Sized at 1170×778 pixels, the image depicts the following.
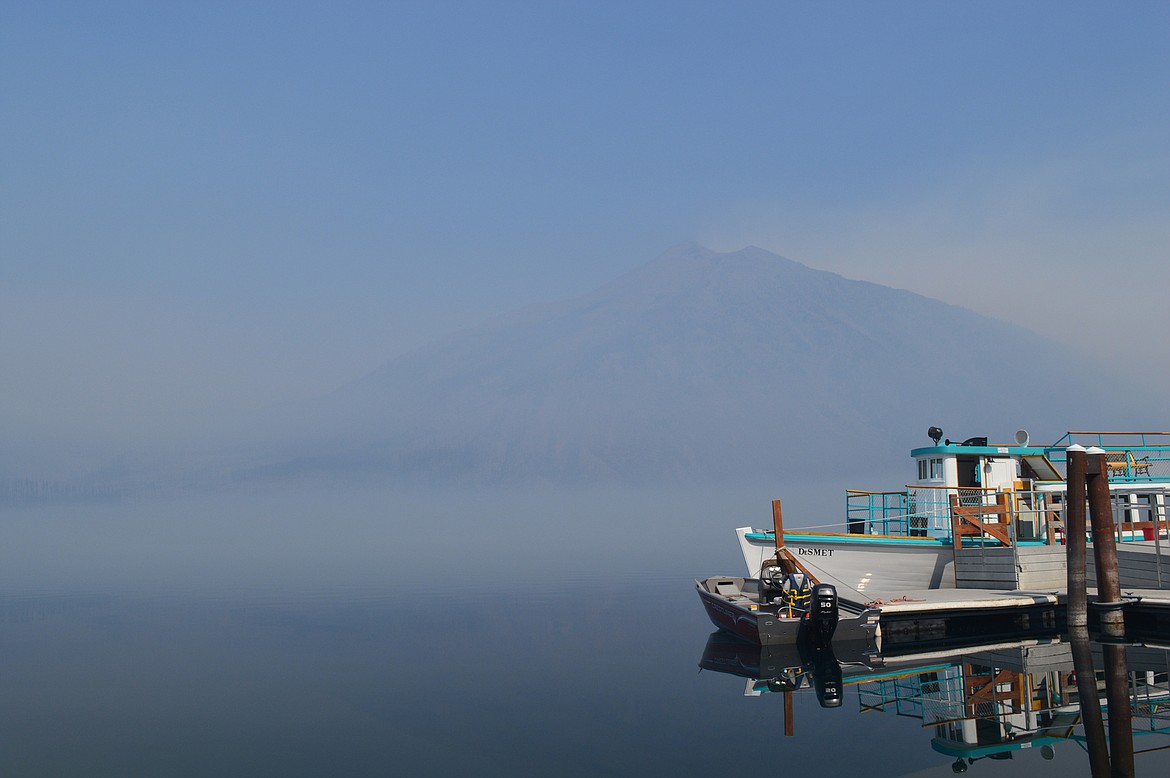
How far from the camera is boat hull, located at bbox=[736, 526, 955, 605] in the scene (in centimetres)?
3234

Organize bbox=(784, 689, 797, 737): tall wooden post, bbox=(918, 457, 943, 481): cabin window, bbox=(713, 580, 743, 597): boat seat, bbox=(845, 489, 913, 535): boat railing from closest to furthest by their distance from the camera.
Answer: bbox=(784, 689, 797, 737): tall wooden post
bbox=(845, 489, 913, 535): boat railing
bbox=(713, 580, 743, 597): boat seat
bbox=(918, 457, 943, 481): cabin window

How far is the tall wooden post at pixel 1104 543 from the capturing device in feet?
87.6

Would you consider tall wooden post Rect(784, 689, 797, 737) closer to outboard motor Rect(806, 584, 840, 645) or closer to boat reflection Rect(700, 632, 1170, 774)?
boat reflection Rect(700, 632, 1170, 774)

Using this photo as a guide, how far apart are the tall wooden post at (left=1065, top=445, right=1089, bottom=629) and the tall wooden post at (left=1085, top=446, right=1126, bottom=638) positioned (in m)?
0.26

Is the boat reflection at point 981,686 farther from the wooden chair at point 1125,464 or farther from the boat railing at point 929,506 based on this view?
the wooden chair at point 1125,464

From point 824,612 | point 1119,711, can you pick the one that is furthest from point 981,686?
point 824,612

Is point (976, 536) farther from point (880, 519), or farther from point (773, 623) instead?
point (773, 623)

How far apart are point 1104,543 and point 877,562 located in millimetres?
7255

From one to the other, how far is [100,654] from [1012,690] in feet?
85.3

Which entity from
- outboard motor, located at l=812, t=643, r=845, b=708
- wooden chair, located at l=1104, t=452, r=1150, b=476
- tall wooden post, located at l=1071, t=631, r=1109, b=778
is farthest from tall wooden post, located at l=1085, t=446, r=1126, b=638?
wooden chair, located at l=1104, t=452, r=1150, b=476

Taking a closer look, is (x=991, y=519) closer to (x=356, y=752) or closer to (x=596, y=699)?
(x=596, y=699)

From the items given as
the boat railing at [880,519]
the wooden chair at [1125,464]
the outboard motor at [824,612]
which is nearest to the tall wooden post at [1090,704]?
the outboard motor at [824,612]

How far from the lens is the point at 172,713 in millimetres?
23453

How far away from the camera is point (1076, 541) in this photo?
1073 inches
